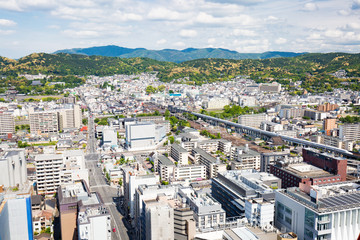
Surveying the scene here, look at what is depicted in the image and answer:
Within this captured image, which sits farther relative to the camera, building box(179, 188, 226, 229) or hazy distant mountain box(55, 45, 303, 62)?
hazy distant mountain box(55, 45, 303, 62)

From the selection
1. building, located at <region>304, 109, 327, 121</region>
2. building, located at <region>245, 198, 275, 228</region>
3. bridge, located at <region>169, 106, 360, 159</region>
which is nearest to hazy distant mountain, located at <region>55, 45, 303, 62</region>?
bridge, located at <region>169, 106, 360, 159</region>

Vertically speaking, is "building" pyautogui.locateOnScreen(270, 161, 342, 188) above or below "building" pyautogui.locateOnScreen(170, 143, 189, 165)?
above

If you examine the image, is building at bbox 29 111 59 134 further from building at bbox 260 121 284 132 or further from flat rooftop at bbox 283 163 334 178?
flat rooftop at bbox 283 163 334 178

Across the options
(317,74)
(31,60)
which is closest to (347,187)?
(317,74)

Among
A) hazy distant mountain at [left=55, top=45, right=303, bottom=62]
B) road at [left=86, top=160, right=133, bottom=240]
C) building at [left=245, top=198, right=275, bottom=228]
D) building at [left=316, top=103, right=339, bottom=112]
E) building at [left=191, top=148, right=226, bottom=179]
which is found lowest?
road at [left=86, top=160, right=133, bottom=240]

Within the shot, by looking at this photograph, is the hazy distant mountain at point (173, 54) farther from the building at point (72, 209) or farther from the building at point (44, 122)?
the building at point (72, 209)

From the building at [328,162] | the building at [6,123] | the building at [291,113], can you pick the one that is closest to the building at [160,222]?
the building at [328,162]

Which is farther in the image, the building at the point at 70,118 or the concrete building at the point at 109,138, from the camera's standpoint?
the building at the point at 70,118
